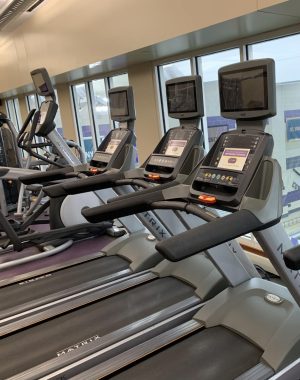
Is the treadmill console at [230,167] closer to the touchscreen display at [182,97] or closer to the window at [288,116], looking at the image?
the touchscreen display at [182,97]

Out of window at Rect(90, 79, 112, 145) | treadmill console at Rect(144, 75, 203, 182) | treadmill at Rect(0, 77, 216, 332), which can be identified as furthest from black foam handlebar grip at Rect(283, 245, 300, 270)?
window at Rect(90, 79, 112, 145)

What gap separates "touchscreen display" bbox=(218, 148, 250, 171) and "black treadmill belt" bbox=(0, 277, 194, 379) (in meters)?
1.10

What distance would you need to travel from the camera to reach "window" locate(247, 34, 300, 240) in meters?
3.32

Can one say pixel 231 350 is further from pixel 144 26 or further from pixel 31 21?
pixel 31 21

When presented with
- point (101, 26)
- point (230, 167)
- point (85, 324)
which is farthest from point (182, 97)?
point (101, 26)

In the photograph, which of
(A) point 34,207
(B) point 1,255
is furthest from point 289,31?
(B) point 1,255

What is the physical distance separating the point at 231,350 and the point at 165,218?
108 centimetres

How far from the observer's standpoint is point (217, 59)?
3.94 meters

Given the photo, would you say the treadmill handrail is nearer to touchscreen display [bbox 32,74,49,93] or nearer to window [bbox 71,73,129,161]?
touchscreen display [bbox 32,74,49,93]

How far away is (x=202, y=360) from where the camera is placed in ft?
6.41

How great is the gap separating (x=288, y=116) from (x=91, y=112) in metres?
Answer: 3.75

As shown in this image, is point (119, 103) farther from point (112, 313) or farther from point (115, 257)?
point (112, 313)

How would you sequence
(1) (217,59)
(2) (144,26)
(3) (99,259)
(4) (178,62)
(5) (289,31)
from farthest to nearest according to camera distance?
(4) (178,62), (1) (217,59), (3) (99,259), (2) (144,26), (5) (289,31)

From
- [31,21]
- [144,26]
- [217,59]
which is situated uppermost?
[31,21]
